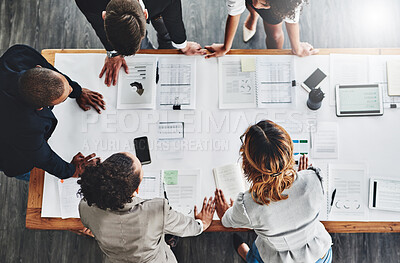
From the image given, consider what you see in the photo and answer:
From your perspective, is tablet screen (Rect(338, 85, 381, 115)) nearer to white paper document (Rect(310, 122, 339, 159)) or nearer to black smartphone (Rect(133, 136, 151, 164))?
white paper document (Rect(310, 122, 339, 159))

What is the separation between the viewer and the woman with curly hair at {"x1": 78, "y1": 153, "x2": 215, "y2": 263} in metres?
1.22

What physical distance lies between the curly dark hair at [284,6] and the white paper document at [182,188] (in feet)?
2.81

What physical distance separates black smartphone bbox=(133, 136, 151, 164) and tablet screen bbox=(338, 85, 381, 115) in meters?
1.01

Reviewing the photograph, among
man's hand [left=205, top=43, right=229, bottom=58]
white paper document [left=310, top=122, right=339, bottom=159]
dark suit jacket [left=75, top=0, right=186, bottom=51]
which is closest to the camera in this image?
dark suit jacket [left=75, top=0, right=186, bottom=51]

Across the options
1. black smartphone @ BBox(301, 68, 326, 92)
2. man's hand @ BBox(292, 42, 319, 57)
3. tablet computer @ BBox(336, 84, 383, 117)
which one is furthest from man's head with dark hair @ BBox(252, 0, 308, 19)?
tablet computer @ BBox(336, 84, 383, 117)

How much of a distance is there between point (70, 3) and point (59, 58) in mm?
1004

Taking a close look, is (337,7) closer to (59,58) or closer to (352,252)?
A: (352,252)

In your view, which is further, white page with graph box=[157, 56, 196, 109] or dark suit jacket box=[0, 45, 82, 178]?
white page with graph box=[157, 56, 196, 109]

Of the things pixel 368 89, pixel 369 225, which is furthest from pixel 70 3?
pixel 369 225

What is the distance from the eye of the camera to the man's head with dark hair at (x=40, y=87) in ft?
4.19

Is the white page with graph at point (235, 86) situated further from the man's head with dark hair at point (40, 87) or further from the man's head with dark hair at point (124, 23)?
the man's head with dark hair at point (40, 87)

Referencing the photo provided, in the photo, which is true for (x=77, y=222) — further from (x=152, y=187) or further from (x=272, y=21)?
(x=272, y=21)

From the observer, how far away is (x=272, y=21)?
6.07 ft

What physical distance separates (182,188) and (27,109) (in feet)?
2.60
